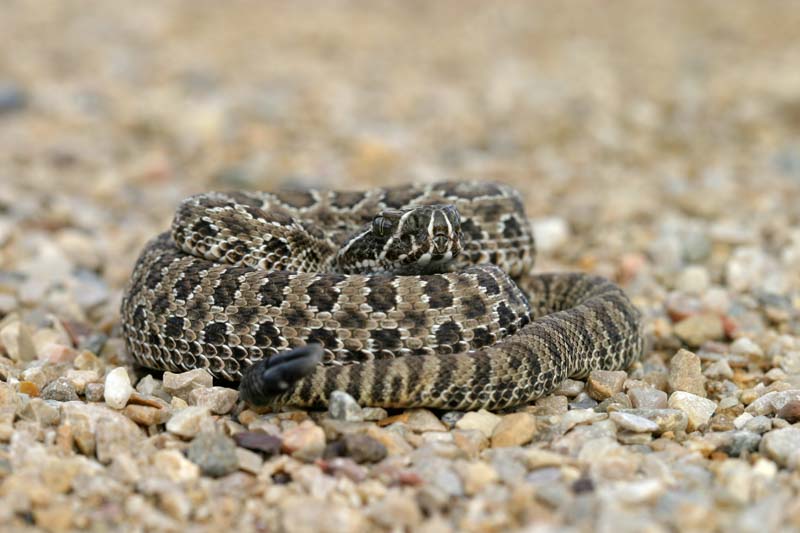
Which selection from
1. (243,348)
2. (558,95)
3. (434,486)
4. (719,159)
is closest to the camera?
(434,486)

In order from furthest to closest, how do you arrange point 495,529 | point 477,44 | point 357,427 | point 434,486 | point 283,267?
1. point 477,44
2. point 283,267
3. point 357,427
4. point 434,486
5. point 495,529

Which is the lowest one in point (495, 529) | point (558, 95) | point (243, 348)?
point (495, 529)

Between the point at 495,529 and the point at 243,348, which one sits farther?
the point at 243,348

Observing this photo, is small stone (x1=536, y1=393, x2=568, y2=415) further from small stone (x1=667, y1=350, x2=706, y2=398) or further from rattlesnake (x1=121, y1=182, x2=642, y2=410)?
small stone (x1=667, y1=350, x2=706, y2=398)

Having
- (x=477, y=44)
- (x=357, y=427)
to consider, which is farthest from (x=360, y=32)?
(x=357, y=427)

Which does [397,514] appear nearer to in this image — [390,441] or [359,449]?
[359,449]

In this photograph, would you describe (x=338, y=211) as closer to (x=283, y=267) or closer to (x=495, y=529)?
(x=283, y=267)

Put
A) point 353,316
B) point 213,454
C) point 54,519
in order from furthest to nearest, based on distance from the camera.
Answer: point 353,316 < point 213,454 < point 54,519

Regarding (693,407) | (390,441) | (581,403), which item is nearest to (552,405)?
(581,403)

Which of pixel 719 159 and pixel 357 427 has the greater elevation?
pixel 719 159
